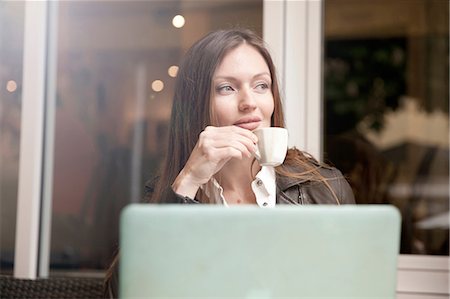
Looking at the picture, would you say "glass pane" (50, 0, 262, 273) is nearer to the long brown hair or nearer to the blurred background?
the blurred background

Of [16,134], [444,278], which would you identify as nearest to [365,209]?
[444,278]

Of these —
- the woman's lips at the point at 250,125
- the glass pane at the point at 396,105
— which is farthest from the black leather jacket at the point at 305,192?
the glass pane at the point at 396,105

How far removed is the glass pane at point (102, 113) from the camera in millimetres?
2498

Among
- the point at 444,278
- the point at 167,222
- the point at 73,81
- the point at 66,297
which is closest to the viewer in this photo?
the point at 167,222

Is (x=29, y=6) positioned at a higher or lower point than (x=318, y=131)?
higher

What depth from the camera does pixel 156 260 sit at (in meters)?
0.76

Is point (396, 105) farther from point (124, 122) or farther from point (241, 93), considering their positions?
point (241, 93)

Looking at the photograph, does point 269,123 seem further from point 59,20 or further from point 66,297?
point 59,20

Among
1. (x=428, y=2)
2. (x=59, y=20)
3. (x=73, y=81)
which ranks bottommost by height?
(x=73, y=81)

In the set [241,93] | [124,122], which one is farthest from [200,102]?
[124,122]

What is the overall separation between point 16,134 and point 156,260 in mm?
1733

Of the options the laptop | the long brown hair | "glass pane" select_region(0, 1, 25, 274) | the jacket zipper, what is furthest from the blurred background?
the laptop

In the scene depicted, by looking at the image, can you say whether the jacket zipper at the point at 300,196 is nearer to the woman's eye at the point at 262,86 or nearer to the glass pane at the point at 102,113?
the woman's eye at the point at 262,86

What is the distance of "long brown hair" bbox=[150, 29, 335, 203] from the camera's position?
4.44 feet
